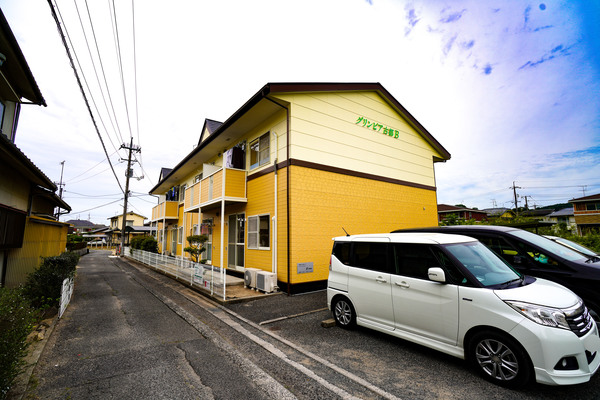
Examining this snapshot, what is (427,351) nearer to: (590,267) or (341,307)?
(341,307)

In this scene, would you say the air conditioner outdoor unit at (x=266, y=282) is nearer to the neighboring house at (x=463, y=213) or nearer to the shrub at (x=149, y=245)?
the shrub at (x=149, y=245)

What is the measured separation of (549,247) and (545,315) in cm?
287

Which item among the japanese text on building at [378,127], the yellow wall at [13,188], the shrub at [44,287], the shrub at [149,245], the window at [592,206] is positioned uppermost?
the japanese text on building at [378,127]

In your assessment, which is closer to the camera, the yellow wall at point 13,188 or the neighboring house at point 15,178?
the neighboring house at point 15,178

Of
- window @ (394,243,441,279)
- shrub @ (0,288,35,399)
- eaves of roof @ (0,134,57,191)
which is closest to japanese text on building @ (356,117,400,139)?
window @ (394,243,441,279)

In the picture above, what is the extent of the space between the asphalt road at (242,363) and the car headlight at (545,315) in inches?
30.7

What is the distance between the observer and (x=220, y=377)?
3346 mm

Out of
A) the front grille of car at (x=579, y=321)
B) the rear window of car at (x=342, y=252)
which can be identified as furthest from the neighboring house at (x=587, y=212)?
the rear window of car at (x=342, y=252)

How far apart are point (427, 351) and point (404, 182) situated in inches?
353

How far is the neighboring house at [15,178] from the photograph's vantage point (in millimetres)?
5355

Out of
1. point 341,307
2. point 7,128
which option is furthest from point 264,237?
point 7,128

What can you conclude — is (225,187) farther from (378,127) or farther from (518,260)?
(518,260)

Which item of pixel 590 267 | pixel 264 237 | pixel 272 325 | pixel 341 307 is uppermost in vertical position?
pixel 264 237

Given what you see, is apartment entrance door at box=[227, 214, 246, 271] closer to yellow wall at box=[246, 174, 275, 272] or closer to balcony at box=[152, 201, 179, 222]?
yellow wall at box=[246, 174, 275, 272]
